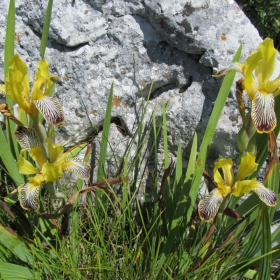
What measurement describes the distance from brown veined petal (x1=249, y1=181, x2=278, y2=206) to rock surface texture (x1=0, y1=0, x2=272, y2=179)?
14.7 inches

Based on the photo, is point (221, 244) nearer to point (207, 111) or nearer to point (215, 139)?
point (215, 139)

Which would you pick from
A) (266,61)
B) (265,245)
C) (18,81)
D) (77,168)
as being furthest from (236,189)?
(18,81)

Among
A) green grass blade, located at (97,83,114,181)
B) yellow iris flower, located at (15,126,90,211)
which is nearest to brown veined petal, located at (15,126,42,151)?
yellow iris flower, located at (15,126,90,211)

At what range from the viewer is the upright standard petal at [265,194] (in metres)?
1.33

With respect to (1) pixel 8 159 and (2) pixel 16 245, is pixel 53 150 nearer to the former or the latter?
(1) pixel 8 159

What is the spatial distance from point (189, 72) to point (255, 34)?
324 mm

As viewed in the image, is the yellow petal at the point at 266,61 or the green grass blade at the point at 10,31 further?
the green grass blade at the point at 10,31

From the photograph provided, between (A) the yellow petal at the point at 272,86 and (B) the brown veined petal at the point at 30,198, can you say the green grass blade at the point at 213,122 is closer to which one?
(A) the yellow petal at the point at 272,86

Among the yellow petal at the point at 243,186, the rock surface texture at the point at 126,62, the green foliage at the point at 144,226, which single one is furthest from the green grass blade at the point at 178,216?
the yellow petal at the point at 243,186

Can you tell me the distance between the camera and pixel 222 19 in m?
1.69

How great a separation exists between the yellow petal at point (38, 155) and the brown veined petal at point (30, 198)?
9 centimetres

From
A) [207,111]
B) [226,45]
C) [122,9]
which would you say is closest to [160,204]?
[207,111]

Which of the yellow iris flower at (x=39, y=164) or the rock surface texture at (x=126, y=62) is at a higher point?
the rock surface texture at (x=126, y=62)

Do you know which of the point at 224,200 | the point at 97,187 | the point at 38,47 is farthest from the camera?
the point at 38,47
